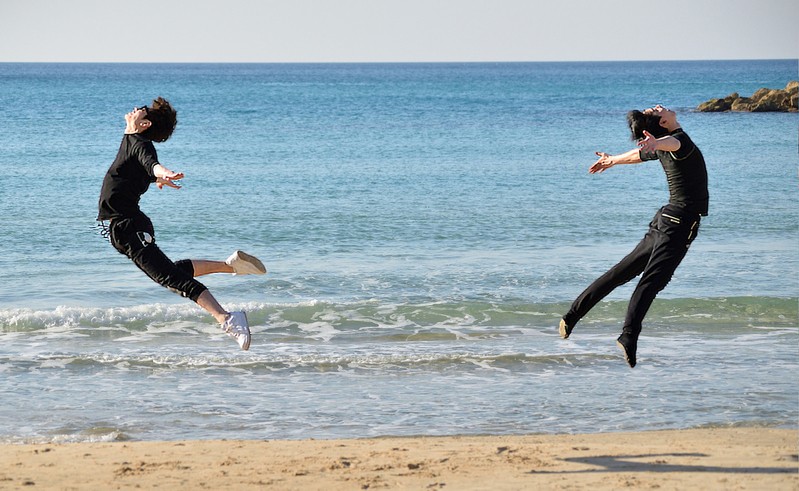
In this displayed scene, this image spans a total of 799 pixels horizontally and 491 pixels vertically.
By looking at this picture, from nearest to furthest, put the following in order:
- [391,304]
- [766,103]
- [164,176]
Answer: [164,176] < [391,304] < [766,103]

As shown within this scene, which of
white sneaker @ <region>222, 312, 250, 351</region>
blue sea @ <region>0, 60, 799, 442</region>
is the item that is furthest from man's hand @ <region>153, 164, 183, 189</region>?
blue sea @ <region>0, 60, 799, 442</region>

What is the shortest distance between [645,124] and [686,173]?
528mm

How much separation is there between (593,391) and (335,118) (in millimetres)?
53059

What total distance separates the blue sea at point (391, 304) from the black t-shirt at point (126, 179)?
2.66m

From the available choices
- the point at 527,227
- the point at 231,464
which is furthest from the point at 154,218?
the point at 231,464

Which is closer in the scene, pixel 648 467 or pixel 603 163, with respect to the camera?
pixel 603 163

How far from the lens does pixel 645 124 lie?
820 cm

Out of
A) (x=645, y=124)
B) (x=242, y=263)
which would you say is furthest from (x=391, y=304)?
(x=645, y=124)

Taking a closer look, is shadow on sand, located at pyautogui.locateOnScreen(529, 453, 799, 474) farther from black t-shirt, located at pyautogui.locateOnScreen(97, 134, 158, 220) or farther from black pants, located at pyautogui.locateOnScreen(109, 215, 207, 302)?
black t-shirt, located at pyautogui.locateOnScreen(97, 134, 158, 220)

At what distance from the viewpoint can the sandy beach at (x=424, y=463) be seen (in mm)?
7707

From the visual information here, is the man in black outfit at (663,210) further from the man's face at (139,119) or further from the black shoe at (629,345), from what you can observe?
the man's face at (139,119)

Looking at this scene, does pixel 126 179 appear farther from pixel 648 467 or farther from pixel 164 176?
pixel 648 467

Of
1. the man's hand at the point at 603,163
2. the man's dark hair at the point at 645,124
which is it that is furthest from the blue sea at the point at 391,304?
the man's dark hair at the point at 645,124

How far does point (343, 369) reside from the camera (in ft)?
40.1
